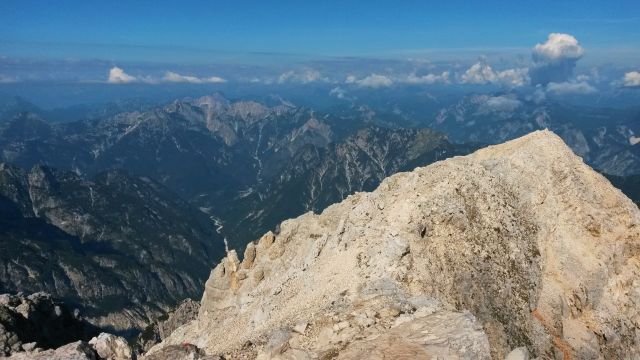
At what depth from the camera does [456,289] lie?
123 ft

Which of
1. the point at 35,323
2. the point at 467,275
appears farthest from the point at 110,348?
the point at 35,323

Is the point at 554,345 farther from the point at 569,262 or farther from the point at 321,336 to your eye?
the point at 321,336

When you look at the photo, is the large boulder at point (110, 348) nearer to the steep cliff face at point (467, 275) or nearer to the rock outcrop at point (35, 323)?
the steep cliff face at point (467, 275)

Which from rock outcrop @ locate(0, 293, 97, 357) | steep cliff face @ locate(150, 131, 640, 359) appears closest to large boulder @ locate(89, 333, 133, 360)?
steep cliff face @ locate(150, 131, 640, 359)

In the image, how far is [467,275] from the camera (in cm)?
3856

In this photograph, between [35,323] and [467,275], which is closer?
[467,275]

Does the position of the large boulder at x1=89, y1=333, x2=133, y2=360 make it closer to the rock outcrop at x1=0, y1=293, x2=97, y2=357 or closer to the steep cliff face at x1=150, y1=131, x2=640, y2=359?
the steep cliff face at x1=150, y1=131, x2=640, y2=359

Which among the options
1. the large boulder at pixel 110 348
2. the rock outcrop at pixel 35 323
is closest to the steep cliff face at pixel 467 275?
the large boulder at pixel 110 348

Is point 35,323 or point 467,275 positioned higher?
point 467,275

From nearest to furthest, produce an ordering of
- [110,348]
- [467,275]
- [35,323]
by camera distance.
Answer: [110,348] → [467,275] → [35,323]

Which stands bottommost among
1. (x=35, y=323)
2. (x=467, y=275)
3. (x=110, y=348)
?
(x=35, y=323)

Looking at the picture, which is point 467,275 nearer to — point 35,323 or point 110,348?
point 110,348

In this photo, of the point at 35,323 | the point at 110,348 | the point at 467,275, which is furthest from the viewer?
the point at 35,323

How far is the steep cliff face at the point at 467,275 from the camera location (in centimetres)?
3033
